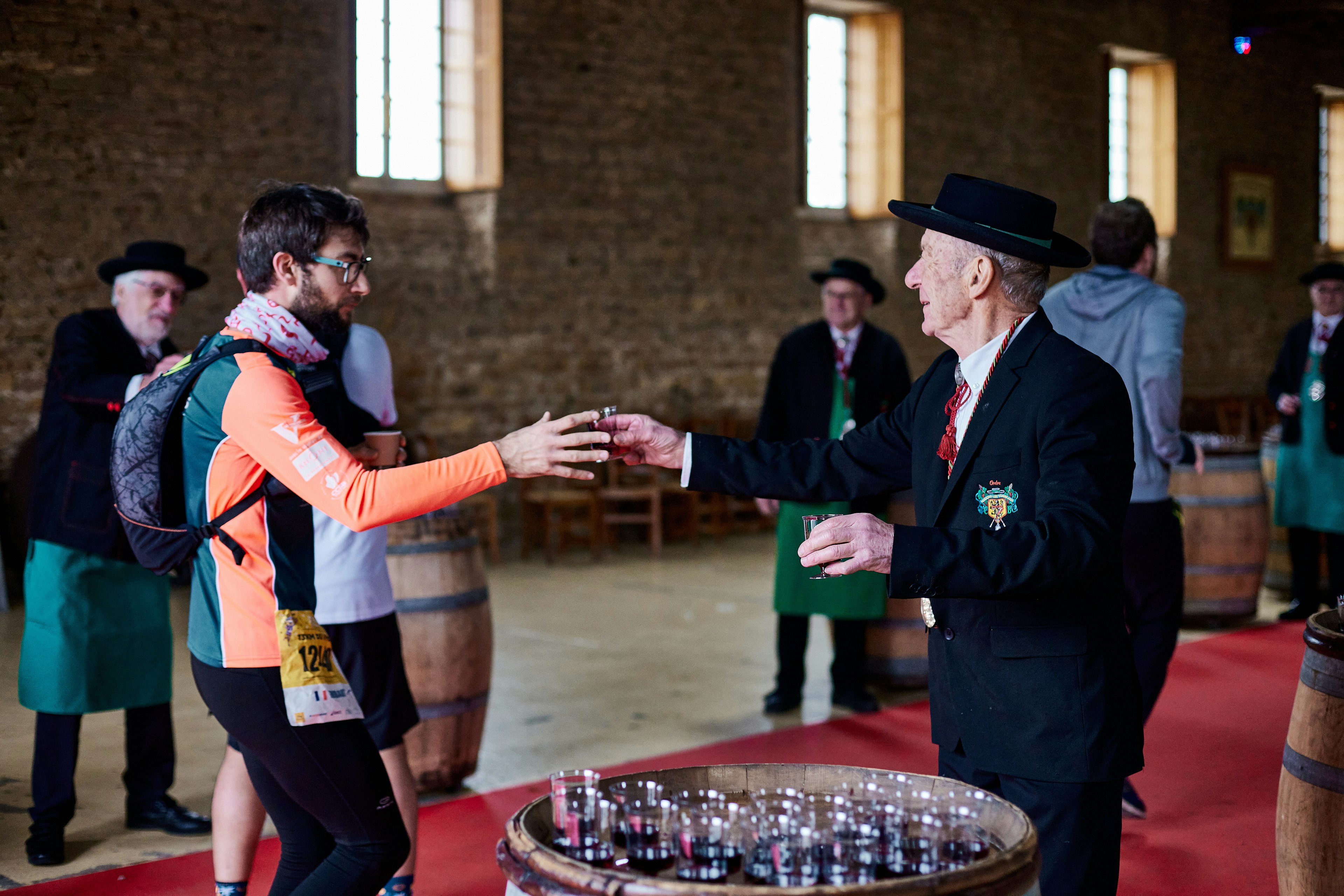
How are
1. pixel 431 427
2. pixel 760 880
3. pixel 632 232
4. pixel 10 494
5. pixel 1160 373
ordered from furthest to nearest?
pixel 632 232
pixel 431 427
pixel 10 494
pixel 1160 373
pixel 760 880

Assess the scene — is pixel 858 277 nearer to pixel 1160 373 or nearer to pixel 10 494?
pixel 1160 373

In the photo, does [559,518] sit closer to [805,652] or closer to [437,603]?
[805,652]

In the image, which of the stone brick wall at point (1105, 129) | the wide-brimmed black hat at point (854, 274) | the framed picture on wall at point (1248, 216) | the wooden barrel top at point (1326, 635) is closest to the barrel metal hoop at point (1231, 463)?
the wide-brimmed black hat at point (854, 274)

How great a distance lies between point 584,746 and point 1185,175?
1227 cm

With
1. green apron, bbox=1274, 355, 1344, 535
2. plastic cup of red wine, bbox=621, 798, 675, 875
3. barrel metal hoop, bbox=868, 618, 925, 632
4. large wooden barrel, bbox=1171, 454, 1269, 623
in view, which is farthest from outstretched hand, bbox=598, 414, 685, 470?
green apron, bbox=1274, 355, 1344, 535

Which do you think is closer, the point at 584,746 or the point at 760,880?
the point at 760,880

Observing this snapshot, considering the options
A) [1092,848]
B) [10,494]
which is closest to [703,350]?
[10,494]

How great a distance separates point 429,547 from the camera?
12.1 ft

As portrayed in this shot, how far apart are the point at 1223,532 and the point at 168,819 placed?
4.73 m

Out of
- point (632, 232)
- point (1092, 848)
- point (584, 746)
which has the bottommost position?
point (584, 746)

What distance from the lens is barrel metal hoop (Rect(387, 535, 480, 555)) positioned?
3674 mm

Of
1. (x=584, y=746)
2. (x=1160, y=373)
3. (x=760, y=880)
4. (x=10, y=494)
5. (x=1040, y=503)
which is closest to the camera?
(x=760, y=880)

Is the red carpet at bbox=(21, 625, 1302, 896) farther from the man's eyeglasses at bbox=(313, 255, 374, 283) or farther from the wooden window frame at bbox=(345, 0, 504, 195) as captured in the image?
the wooden window frame at bbox=(345, 0, 504, 195)

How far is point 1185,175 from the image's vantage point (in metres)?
14.4
